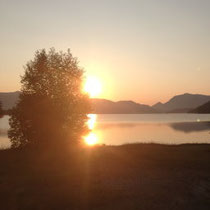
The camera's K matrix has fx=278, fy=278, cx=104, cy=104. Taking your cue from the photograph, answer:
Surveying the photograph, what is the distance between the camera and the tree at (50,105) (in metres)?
38.5

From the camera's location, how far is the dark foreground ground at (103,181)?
17859 millimetres

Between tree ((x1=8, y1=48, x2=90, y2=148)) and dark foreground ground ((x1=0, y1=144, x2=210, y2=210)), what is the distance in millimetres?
7377

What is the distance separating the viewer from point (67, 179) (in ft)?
72.0

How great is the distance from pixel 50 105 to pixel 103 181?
1991cm

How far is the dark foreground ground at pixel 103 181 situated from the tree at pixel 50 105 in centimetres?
738

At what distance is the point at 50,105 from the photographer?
39.2 m

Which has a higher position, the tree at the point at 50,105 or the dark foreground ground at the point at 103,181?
the tree at the point at 50,105

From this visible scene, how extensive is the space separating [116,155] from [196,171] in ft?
30.5

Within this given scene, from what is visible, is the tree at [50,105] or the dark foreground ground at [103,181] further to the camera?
the tree at [50,105]

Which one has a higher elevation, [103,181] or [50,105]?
[50,105]

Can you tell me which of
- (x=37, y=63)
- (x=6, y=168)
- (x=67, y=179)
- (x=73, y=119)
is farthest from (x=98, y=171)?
(x=37, y=63)

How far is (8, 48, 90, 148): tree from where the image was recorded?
1517 inches

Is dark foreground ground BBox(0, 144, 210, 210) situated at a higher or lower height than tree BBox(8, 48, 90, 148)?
lower

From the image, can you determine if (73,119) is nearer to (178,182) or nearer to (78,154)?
(78,154)
